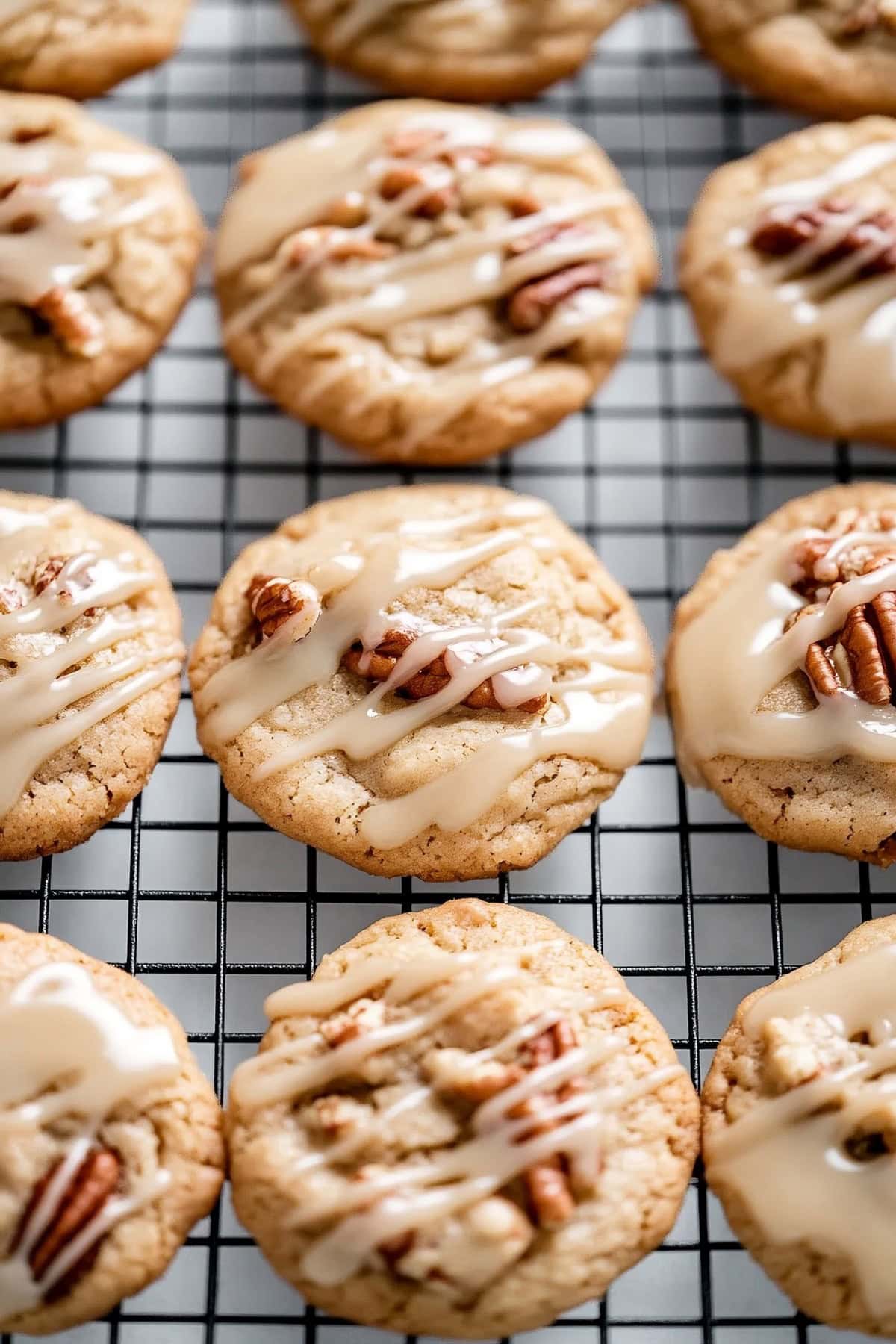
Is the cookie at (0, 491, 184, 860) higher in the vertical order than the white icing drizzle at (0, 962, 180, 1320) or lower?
higher

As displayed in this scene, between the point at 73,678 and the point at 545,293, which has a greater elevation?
the point at 545,293

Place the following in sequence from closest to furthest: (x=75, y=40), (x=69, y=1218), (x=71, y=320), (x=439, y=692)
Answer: (x=69, y=1218)
(x=439, y=692)
(x=71, y=320)
(x=75, y=40)

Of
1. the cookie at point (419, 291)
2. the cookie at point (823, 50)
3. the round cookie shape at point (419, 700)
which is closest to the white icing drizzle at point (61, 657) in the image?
the round cookie shape at point (419, 700)

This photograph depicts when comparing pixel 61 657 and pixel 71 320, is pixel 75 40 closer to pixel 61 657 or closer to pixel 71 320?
pixel 71 320

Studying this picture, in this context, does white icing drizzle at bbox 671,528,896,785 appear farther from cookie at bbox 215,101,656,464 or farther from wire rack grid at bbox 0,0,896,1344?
cookie at bbox 215,101,656,464

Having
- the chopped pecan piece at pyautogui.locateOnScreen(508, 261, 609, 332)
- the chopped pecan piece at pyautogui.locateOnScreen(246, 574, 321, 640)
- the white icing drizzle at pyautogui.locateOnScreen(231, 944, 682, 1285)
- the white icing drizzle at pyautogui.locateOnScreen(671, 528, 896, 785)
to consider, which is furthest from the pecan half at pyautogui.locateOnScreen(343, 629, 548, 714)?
the chopped pecan piece at pyautogui.locateOnScreen(508, 261, 609, 332)

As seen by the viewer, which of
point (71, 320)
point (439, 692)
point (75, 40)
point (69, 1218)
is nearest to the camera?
point (69, 1218)

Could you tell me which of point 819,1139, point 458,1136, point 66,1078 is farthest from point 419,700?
point 819,1139
